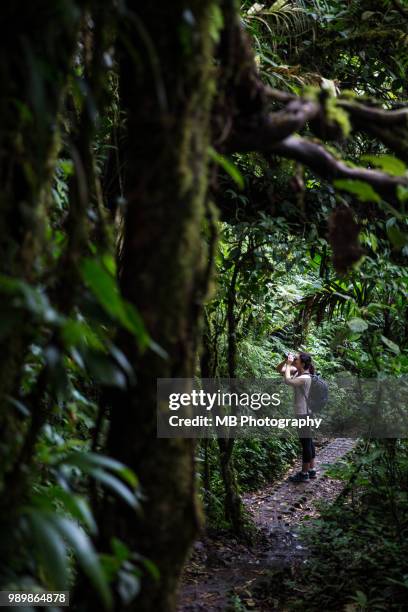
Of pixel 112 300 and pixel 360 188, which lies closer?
pixel 112 300

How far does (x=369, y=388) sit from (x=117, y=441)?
4077 millimetres

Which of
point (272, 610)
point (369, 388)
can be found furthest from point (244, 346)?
point (272, 610)

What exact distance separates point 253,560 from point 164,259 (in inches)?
151

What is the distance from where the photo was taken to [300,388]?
6762 millimetres

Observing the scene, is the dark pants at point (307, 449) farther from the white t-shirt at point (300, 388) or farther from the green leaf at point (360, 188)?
the green leaf at point (360, 188)

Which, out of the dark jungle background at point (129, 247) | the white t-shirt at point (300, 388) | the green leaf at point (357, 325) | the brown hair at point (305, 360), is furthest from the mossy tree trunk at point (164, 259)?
the brown hair at point (305, 360)

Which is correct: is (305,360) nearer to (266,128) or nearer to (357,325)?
(357,325)

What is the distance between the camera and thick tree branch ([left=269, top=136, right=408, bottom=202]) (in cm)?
159

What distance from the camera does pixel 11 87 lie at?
109 cm

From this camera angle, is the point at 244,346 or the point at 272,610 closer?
the point at 272,610

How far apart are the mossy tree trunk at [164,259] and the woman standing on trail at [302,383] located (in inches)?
216

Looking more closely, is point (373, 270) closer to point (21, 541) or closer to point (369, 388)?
point (369, 388)

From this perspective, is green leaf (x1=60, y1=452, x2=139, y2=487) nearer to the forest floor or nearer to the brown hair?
the forest floor

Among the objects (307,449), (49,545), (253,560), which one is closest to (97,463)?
(49,545)
